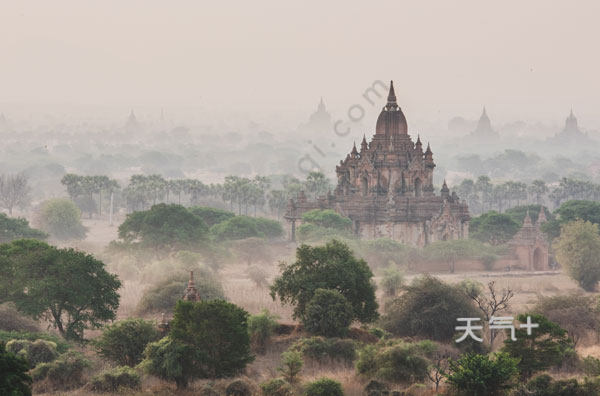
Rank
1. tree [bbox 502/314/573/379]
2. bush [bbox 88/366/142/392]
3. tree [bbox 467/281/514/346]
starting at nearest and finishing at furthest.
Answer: bush [bbox 88/366/142/392], tree [bbox 502/314/573/379], tree [bbox 467/281/514/346]

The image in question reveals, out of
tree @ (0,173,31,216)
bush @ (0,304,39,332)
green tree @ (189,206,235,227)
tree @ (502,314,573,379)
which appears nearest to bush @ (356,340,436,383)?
tree @ (502,314,573,379)

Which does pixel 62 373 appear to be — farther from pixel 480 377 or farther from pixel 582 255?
pixel 582 255

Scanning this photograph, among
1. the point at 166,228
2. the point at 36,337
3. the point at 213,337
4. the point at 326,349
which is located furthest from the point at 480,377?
the point at 166,228

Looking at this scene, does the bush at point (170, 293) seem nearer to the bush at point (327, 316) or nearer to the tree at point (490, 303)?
the bush at point (327, 316)

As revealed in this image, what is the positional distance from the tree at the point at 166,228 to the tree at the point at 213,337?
35670mm

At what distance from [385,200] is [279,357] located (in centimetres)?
4510

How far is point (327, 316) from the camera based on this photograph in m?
42.4

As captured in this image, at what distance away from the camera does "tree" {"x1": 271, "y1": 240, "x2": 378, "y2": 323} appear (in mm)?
44594

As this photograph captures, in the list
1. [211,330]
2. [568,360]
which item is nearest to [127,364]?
[211,330]

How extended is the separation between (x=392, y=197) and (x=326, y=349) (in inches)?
1769

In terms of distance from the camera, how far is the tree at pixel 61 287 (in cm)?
4241

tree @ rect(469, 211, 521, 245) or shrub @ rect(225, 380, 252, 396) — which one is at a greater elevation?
tree @ rect(469, 211, 521, 245)

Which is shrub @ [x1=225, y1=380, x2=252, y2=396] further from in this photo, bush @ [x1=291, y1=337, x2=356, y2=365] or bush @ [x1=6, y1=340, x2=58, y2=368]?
bush @ [x1=6, y1=340, x2=58, y2=368]

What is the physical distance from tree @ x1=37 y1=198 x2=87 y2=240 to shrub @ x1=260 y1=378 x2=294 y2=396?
70.2m
